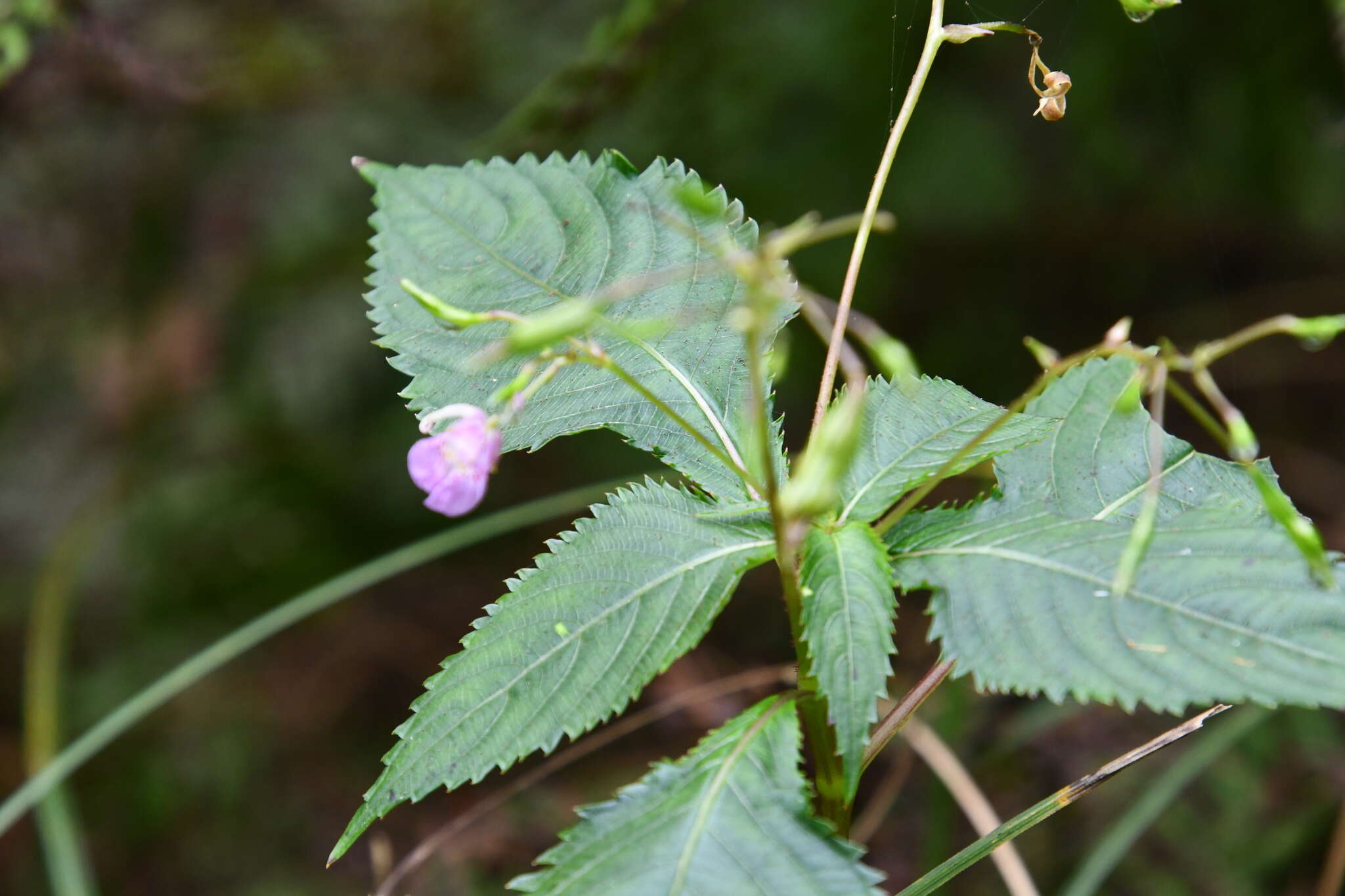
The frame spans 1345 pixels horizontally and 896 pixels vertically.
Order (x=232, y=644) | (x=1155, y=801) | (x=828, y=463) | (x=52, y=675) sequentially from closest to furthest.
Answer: (x=828, y=463) < (x=1155, y=801) < (x=232, y=644) < (x=52, y=675)

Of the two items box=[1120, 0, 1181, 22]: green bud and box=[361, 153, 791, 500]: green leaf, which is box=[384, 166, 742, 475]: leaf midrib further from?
box=[1120, 0, 1181, 22]: green bud

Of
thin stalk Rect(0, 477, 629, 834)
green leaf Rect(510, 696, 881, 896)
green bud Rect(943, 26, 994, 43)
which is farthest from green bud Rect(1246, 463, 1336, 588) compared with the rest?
thin stalk Rect(0, 477, 629, 834)

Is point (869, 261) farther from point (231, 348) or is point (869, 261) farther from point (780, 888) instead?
point (780, 888)

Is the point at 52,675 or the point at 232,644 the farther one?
the point at 52,675

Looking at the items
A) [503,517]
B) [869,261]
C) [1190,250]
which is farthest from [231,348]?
[1190,250]

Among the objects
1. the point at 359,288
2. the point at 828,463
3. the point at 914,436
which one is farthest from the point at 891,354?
the point at 359,288

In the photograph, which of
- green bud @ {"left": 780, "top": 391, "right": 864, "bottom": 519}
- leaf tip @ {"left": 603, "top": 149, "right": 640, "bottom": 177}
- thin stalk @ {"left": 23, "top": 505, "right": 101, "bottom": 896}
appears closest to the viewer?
green bud @ {"left": 780, "top": 391, "right": 864, "bottom": 519}

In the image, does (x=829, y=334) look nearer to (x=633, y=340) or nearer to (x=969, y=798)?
(x=633, y=340)
